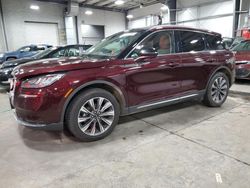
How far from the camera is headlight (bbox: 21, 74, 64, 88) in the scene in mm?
2260

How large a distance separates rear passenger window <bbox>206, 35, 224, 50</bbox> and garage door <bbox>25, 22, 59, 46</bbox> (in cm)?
1593

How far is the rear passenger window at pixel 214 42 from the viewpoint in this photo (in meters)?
3.76

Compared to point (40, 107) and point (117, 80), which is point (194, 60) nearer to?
point (117, 80)

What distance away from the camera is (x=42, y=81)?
89.4 inches

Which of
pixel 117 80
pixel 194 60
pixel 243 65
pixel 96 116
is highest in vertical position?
pixel 194 60

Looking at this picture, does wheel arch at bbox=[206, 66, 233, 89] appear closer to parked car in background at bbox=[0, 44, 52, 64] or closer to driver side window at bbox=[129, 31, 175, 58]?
driver side window at bbox=[129, 31, 175, 58]

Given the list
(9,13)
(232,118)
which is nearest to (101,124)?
(232,118)

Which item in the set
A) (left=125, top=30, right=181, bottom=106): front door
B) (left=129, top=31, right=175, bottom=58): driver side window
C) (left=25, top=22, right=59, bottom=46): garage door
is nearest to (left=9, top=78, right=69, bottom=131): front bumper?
(left=125, top=30, right=181, bottom=106): front door

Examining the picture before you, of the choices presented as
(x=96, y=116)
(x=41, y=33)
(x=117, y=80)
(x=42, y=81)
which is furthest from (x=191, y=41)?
(x=41, y=33)

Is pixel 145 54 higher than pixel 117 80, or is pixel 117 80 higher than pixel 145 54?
pixel 145 54

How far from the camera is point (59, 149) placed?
98.3 inches

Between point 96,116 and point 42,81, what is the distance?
2.57 feet

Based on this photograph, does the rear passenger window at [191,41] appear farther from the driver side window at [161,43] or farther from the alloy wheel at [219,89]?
the alloy wheel at [219,89]

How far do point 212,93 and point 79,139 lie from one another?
2610 mm
